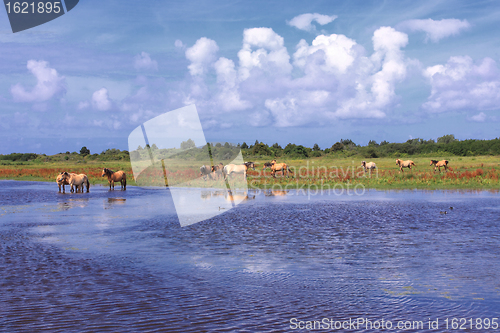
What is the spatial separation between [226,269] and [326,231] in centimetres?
520

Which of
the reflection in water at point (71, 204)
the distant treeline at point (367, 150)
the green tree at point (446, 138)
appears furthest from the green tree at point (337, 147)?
the reflection in water at point (71, 204)

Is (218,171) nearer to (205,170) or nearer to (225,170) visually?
(205,170)

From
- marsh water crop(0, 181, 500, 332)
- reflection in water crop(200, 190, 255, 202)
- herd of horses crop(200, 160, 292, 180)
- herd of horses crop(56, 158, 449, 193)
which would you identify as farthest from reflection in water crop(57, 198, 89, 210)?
herd of horses crop(200, 160, 292, 180)

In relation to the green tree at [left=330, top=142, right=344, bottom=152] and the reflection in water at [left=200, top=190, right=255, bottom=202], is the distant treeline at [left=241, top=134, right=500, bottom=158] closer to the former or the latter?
the green tree at [left=330, top=142, right=344, bottom=152]

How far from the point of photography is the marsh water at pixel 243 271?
576 cm

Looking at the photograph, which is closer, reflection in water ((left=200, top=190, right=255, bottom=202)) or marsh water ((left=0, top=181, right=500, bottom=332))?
marsh water ((left=0, top=181, right=500, bottom=332))

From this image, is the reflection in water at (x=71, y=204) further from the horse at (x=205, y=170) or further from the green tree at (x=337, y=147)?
the green tree at (x=337, y=147)

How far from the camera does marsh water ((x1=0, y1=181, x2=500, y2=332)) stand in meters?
5.76

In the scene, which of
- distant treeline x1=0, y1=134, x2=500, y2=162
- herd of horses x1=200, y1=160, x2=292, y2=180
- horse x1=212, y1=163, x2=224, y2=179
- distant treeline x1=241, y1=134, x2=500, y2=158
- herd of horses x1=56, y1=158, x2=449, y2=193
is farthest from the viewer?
distant treeline x1=241, y1=134, x2=500, y2=158

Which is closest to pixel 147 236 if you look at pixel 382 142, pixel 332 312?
pixel 332 312

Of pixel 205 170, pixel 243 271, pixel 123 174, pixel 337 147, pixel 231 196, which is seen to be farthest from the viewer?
pixel 337 147

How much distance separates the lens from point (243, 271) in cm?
812

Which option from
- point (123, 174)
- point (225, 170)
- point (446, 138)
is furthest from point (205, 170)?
point (446, 138)

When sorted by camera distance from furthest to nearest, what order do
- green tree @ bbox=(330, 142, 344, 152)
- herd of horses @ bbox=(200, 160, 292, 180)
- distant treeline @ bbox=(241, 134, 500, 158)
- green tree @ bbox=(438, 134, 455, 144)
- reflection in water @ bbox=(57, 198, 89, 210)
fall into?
green tree @ bbox=(438, 134, 455, 144) → green tree @ bbox=(330, 142, 344, 152) → distant treeline @ bbox=(241, 134, 500, 158) → herd of horses @ bbox=(200, 160, 292, 180) → reflection in water @ bbox=(57, 198, 89, 210)
